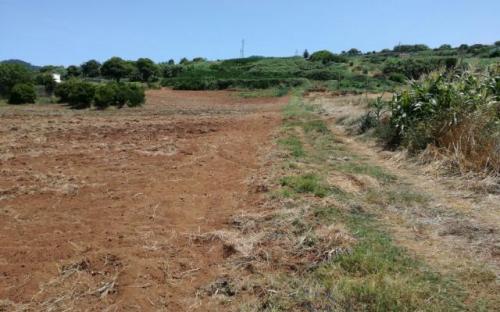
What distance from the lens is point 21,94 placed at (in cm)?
1997

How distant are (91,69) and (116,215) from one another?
39.2 metres

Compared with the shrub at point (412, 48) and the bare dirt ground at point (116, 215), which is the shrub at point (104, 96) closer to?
the bare dirt ground at point (116, 215)

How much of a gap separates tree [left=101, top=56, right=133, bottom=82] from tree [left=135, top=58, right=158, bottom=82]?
2.74m

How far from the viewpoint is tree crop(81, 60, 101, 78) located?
40.9 meters

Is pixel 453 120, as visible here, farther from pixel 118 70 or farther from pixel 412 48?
pixel 412 48

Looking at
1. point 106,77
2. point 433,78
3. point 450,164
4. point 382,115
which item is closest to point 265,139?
point 382,115

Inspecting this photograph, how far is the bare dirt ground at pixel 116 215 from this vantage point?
350 centimetres

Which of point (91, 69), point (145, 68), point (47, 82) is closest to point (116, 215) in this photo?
point (47, 82)

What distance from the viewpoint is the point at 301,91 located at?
31.9m

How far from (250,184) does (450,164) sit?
10.1 feet

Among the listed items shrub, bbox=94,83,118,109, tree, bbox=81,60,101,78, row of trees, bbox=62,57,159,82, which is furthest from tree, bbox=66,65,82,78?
shrub, bbox=94,83,118,109

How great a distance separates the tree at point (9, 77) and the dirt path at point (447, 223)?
2053cm

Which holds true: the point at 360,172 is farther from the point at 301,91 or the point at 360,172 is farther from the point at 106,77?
the point at 106,77

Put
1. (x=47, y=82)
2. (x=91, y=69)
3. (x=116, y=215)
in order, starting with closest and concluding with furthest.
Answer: (x=116, y=215) < (x=47, y=82) < (x=91, y=69)
